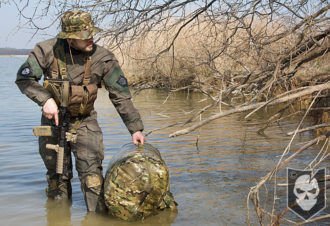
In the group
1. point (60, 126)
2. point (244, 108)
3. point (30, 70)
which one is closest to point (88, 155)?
point (60, 126)

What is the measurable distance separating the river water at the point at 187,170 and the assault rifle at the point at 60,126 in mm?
763

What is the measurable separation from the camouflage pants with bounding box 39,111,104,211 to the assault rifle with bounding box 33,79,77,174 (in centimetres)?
10

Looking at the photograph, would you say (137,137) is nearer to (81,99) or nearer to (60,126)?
(81,99)

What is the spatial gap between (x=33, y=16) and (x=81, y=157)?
5.82 feet

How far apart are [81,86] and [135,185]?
1.12m

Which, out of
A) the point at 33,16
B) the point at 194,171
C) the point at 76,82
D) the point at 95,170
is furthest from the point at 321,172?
the point at 33,16

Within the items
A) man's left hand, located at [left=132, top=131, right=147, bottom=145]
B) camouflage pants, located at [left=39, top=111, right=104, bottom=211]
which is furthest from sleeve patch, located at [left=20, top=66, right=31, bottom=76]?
man's left hand, located at [left=132, top=131, right=147, bottom=145]

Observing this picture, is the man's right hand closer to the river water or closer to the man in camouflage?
the man in camouflage

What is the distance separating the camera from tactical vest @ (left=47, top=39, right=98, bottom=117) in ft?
15.8

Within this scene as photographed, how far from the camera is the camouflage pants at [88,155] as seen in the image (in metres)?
5.07

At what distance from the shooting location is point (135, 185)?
15.4 feet

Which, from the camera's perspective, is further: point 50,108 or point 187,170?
point 187,170

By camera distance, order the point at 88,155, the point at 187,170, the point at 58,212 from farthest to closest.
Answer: the point at 187,170 → the point at 58,212 → the point at 88,155

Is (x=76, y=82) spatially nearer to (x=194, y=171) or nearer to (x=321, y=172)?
(x=194, y=171)
